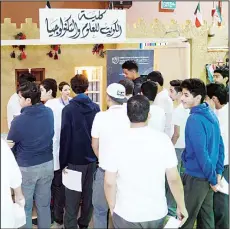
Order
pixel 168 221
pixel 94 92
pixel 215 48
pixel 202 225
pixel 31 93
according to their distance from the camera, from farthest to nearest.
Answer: pixel 94 92
pixel 215 48
pixel 202 225
pixel 31 93
pixel 168 221

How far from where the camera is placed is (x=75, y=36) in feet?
15.5

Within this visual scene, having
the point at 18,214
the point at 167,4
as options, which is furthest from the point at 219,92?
the point at 167,4

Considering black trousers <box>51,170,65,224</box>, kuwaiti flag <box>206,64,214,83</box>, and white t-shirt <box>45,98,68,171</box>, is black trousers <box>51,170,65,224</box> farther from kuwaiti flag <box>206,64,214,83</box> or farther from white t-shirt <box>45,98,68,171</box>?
kuwaiti flag <box>206,64,214,83</box>

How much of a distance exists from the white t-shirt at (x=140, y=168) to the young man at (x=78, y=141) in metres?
1.25

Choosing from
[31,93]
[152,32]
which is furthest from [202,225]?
[152,32]

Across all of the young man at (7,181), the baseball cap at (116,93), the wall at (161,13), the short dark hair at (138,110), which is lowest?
the young man at (7,181)

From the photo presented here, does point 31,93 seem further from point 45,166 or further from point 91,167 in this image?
point 91,167

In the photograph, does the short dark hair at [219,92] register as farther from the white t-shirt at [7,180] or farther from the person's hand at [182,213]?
the white t-shirt at [7,180]

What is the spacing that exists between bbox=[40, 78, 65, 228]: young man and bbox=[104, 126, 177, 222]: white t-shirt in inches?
65.8

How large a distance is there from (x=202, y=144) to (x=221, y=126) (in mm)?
616

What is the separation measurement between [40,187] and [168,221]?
1.34 metres

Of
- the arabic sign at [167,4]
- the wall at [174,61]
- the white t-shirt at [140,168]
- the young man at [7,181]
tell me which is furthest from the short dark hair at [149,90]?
the arabic sign at [167,4]

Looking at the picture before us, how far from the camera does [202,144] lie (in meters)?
3.47

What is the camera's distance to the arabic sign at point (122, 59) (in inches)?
261
